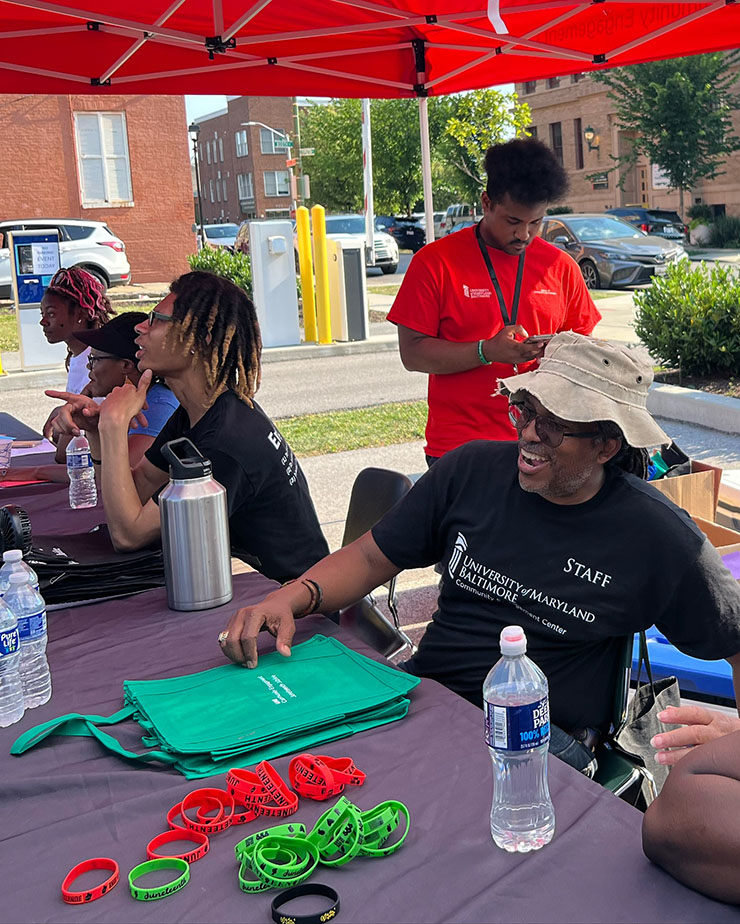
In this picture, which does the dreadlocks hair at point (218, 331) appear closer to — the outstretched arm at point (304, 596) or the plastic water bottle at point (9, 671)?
the outstretched arm at point (304, 596)

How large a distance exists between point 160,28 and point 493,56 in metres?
1.77

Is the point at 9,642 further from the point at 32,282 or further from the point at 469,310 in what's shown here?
the point at 32,282

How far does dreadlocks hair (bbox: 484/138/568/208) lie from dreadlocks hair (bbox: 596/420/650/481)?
1552 mm

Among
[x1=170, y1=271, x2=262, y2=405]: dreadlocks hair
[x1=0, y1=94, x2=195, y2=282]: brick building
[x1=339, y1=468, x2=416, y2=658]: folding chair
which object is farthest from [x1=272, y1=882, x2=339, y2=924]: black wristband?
[x1=0, y1=94, x2=195, y2=282]: brick building

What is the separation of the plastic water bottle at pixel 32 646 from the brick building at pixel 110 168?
25886 mm

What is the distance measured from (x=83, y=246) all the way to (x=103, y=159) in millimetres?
6677

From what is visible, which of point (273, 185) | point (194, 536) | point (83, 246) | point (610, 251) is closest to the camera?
point (194, 536)

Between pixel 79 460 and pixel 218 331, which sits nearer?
pixel 218 331

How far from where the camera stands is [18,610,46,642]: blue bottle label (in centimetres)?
215

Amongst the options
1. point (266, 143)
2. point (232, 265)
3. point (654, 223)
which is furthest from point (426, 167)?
point (266, 143)

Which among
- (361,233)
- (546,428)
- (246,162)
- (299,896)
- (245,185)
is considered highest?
(246,162)

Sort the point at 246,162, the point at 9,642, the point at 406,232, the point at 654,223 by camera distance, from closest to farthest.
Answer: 1. the point at 9,642
2. the point at 654,223
3. the point at 406,232
4. the point at 246,162

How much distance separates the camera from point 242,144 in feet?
230

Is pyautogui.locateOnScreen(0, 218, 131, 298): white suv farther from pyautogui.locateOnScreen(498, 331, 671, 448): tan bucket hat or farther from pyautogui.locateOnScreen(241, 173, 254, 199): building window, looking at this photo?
pyautogui.locateOnScreen(241, 173, 254, 199): building window
